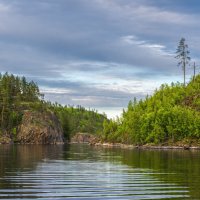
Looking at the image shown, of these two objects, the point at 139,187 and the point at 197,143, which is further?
the point at 197,143

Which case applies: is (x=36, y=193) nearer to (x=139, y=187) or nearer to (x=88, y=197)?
(x=88, y=197)

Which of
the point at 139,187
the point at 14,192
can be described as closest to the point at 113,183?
the point at 139,187

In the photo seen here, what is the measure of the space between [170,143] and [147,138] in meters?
11.6

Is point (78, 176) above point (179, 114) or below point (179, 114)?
below

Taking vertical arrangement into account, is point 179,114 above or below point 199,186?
above

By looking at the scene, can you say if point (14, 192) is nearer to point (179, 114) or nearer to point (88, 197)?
point (88, 197)

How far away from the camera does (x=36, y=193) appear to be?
35.4m

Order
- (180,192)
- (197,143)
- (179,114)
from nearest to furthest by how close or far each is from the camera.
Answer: (180,192) → (197,143) → (179,114)

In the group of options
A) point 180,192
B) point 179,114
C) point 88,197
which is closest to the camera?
point 88,197

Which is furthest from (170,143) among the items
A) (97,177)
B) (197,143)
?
(97,177)

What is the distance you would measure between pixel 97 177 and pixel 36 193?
13872 mm

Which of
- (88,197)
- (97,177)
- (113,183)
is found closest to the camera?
(88,197)

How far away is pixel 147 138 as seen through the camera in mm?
196000

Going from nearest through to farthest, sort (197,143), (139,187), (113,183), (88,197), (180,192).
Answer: (88,197) → (180,192) → (139,187) → (113,183) → (197,143)
